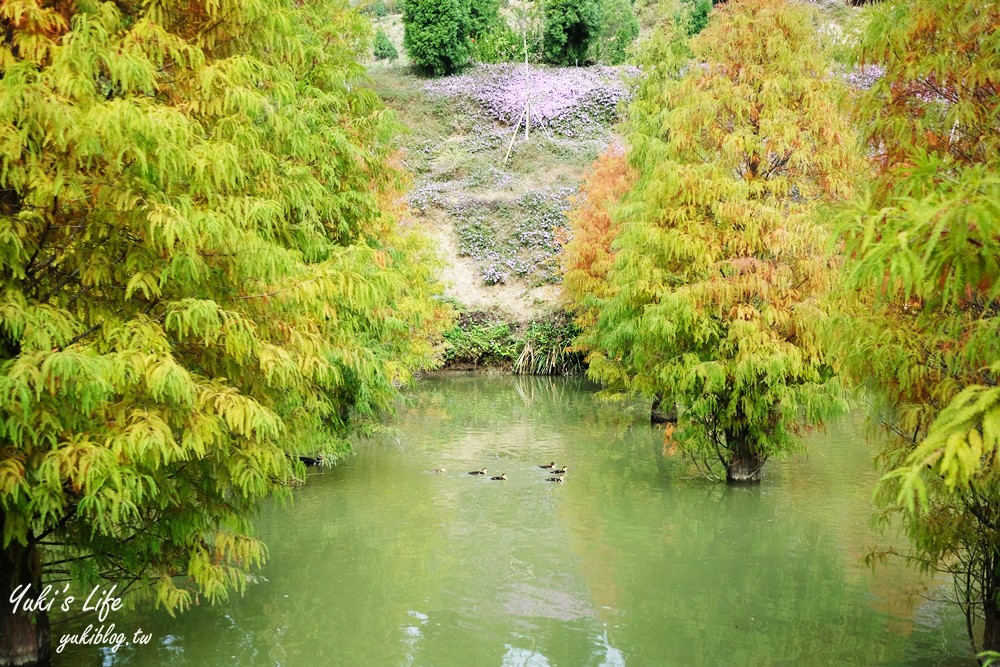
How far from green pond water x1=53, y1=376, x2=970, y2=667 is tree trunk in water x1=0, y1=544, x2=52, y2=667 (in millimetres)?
482

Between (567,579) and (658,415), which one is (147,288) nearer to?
(567,579)

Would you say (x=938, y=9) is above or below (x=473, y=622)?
above

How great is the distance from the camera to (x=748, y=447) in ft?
39.0

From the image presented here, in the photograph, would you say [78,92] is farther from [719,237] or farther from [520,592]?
[719,237]

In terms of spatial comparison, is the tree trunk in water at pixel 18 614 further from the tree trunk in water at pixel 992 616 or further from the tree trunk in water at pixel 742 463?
the tree trunk in water at pixel 742 463

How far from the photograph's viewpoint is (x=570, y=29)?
1764 inches

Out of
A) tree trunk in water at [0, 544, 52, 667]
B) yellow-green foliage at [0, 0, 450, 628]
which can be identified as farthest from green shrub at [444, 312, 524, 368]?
tree trunk in water at [0, 544, 52, 667]

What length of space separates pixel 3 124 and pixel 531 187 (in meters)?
31.5

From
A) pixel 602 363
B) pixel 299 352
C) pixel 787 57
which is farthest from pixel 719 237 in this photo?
pixel 299 352

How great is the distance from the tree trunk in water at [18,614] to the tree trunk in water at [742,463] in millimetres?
9025

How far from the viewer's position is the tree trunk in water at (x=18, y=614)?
5.82 metres

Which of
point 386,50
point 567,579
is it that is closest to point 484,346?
point 567,579

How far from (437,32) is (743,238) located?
3611cm

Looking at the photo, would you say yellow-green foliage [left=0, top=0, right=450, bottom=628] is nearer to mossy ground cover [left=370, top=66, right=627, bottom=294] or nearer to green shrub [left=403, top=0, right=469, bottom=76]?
mossy ground cover [left=370, top=66, right=627, bottom=294]
